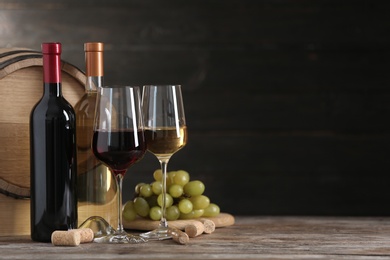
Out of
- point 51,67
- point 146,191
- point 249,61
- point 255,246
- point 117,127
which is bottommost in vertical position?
point 255,246

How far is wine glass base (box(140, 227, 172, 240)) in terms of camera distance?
1.36 m

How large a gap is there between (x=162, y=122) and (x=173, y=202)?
237mm

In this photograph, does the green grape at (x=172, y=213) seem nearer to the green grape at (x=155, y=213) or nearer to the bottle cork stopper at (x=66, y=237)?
the green grape at (x=155, y=213)

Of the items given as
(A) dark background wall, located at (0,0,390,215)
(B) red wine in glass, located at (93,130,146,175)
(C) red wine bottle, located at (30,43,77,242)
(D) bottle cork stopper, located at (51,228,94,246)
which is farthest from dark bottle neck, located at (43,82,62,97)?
(A) dark background wall, located at (0,0,390,215)

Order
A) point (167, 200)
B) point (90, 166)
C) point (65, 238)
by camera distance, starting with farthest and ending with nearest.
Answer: point (167, 200), point (90, 166), point (65, 238)

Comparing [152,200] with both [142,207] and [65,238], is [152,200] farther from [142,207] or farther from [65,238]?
[65,238]

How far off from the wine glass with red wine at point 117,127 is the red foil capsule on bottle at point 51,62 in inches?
3.5

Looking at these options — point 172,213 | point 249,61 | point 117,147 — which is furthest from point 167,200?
point 249,61

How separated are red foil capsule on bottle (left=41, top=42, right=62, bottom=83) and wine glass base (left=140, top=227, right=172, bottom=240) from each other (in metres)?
0.32

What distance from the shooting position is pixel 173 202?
1537mm

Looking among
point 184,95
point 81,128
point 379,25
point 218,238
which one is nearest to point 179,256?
point 218,238

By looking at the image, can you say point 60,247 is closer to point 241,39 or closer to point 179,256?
point 179,256

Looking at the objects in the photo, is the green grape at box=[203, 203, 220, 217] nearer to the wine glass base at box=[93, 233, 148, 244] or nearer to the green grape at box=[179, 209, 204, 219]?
the green grape at box=[179, 209, 204, 219]

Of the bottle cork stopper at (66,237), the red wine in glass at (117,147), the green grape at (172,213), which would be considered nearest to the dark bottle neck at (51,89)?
the red wine in glass at (117,147)
